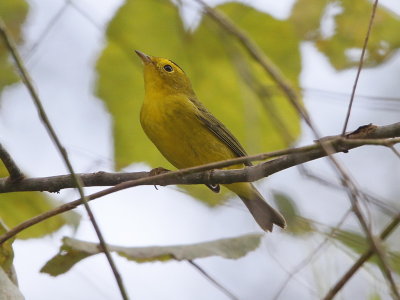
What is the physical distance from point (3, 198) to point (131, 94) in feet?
3.29

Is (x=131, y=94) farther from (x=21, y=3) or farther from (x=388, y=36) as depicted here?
(x=388, y=36)

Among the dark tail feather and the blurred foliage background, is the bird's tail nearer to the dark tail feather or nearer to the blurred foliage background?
the dark tail feather

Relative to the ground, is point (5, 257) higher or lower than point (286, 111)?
lower

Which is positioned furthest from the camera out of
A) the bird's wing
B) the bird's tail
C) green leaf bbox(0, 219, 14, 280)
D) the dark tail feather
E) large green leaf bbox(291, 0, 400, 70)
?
the bird's tail

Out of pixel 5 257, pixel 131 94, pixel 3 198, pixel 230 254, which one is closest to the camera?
pixel 5 257

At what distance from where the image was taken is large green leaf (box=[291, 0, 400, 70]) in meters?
3.49

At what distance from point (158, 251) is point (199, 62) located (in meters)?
1.22

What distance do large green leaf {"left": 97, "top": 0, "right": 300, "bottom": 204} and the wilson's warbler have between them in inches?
27.2

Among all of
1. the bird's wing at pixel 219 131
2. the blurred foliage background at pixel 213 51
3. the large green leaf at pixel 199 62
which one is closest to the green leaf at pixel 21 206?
the blurred foliage background at pixel 213 51

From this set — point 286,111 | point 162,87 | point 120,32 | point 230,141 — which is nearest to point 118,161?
point 120,32

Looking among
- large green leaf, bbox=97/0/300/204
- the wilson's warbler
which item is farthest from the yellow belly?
large green leaf, bbox=97/0/300/204

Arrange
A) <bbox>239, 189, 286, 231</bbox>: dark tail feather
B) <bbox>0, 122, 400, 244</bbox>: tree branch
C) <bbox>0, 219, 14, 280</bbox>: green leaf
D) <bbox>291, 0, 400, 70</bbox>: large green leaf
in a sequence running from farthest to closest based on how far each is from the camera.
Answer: <bbox>239, 189, 286, 231</bbox>: dark tail feather < <bbox>291, 0, 400, 70</bbox>: large green leaf < <bbox>0, 219, 14, 280</bbox>: green leaf < <bbox>0, 122, 400, 244</bbox>: tree branch

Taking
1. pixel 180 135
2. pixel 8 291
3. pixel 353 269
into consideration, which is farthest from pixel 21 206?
pixel 353 269

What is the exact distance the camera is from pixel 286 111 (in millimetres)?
3781
